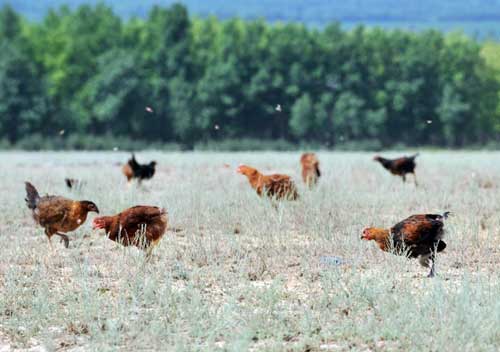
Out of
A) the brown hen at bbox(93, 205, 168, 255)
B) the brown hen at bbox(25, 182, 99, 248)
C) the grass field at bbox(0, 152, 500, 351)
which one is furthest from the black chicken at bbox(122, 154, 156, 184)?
the brown hen at bbox(93, 205, 168, 255)

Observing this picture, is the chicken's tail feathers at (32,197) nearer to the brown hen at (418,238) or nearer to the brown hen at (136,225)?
the brown hen at (136,225)

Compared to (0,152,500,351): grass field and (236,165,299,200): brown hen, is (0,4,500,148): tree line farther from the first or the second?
(0,152,500,351): grass field

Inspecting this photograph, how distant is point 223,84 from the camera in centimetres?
6675

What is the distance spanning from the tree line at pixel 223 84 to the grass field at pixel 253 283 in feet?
149

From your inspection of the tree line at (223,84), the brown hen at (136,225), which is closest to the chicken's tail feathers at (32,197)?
the brown hen at (136,225)

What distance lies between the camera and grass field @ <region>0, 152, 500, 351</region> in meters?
8.02

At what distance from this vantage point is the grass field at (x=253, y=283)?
8.02m

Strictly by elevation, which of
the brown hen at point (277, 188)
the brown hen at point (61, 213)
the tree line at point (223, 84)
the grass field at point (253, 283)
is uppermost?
the tree line at point (223, 84)

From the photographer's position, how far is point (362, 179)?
2380 centimetres

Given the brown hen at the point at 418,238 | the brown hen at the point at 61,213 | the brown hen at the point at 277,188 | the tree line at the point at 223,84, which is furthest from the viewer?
the tree line at the point at 223,84

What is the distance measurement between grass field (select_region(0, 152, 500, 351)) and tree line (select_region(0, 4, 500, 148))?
45480mm

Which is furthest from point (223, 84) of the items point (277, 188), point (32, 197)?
point (32, 197)

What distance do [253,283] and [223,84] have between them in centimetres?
5690

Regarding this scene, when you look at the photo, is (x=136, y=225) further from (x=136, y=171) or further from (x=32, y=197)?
(x=136, y=171)
